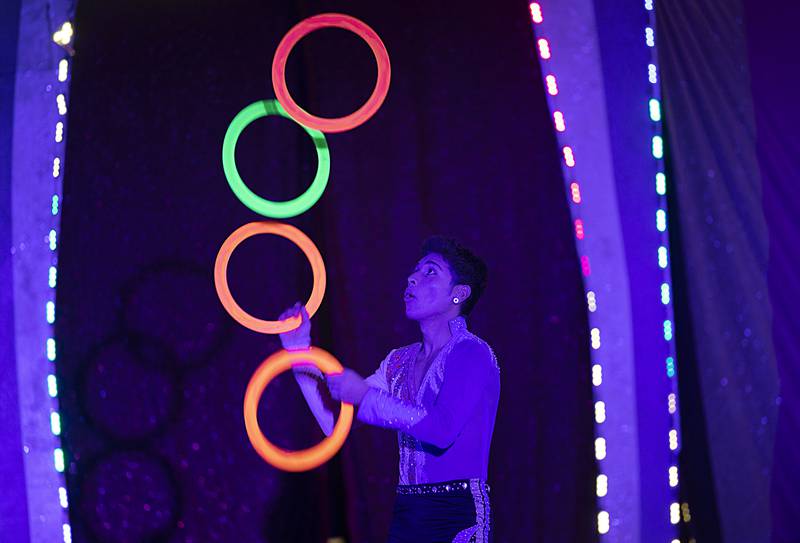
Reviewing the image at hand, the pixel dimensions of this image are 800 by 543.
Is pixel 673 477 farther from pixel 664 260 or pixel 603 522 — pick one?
pixel 664 260

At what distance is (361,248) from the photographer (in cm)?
374

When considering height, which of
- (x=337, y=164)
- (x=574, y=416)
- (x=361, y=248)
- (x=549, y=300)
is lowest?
(x=574, y=416)

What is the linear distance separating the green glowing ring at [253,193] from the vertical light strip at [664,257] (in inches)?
57.4

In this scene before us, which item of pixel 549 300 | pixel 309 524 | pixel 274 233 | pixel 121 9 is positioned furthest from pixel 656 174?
pixel 121 9

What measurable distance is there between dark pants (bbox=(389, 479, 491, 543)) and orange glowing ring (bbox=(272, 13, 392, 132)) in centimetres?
162

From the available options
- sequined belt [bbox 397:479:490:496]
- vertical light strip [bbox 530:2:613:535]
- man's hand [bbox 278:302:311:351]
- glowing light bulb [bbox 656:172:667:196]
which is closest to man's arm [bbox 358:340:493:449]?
sequined belt [bbox 397:479:490:496]

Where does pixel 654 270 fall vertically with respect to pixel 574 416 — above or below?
above

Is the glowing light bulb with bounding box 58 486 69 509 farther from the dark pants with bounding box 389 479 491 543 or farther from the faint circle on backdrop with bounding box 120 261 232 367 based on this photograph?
the dark pants with bounding box 389 479 491 543

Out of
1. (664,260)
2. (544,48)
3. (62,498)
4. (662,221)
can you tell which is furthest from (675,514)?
(62,498)

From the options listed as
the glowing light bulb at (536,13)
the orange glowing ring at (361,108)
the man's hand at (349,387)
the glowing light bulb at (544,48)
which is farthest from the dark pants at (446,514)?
the glowing light bulb at (536,13)

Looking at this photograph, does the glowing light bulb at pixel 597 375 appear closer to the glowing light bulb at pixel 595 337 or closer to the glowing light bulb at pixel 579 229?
the glowing light bulb at pixel 595 337

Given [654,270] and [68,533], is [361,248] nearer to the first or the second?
[654,270]

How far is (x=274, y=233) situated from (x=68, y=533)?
5.18 feet

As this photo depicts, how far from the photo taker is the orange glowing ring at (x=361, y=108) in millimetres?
3523
